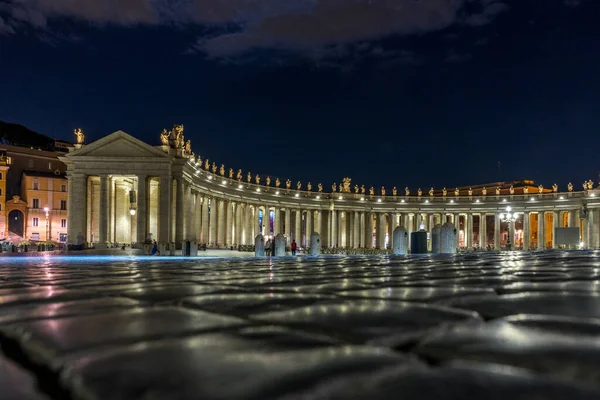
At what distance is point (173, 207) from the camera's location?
221 ft

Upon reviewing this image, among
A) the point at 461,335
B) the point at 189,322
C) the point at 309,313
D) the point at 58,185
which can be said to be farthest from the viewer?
the point at 58,185

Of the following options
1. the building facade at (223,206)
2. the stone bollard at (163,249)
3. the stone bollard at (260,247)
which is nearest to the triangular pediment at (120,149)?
the building facade at (223,206)

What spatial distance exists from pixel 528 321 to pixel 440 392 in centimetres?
214

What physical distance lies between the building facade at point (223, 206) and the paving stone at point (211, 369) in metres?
61.8

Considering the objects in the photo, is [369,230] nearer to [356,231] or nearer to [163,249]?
[356,231]

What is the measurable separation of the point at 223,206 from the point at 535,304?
293ft

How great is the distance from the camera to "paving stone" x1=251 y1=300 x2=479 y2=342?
3646 millimetres

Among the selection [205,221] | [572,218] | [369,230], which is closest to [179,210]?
[205,221]

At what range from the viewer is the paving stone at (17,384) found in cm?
230

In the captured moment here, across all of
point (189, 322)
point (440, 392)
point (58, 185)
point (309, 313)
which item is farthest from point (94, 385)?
point (58, 185)

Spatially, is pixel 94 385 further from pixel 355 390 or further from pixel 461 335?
pixel 461 335

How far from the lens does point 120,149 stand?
66.6 m

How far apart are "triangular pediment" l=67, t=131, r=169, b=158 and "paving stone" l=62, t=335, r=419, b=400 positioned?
65474 mm

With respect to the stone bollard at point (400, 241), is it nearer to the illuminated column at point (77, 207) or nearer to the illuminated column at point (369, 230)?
the illuminated column at point (77, 207)
